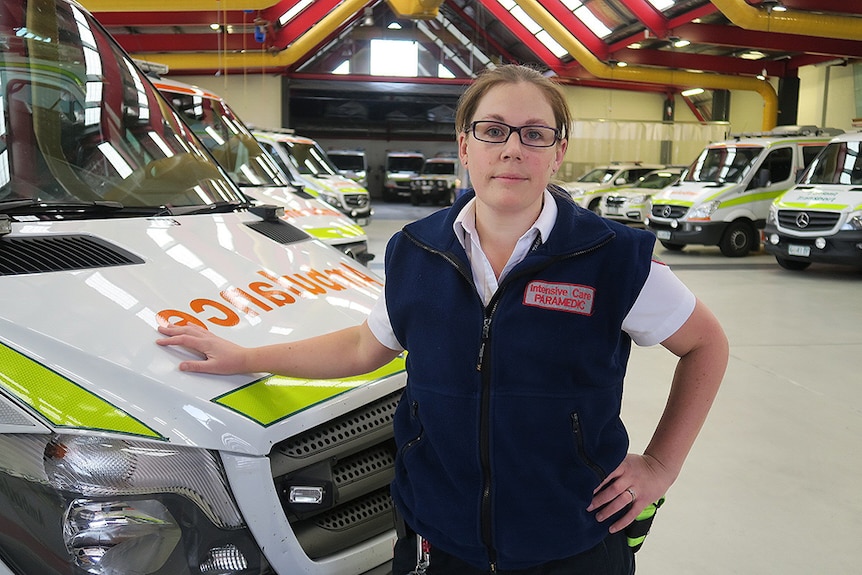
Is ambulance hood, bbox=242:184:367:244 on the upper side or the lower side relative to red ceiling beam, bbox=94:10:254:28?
lower

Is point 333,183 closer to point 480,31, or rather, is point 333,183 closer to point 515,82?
point 515,82

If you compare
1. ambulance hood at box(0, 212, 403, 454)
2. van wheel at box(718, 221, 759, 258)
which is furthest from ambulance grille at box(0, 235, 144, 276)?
van wheel at box(718, 221, 759, 258)

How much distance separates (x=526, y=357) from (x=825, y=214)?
412 inches

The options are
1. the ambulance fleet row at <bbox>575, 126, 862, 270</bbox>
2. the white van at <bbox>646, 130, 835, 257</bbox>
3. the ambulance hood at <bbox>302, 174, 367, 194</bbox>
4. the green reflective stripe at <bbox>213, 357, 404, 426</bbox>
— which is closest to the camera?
the green reflective stripe at <bbox>213, 357, 404, 426</bbox>

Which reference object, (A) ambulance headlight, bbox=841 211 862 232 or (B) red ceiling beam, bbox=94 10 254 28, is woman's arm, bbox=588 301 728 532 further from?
(B) red ceiling beam, bbox=94 10 254 28

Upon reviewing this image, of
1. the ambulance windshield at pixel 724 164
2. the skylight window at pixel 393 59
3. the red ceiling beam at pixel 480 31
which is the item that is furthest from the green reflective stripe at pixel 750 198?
the skylight window at pixel 393 59

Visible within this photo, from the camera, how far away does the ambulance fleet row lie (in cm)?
1073

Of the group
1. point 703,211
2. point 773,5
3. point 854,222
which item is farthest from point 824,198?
point 773,5

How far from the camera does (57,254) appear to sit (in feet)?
6.82

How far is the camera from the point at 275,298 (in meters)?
2.33

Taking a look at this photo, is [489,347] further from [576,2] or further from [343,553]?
[576,2]

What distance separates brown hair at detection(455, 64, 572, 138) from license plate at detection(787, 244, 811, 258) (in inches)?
405

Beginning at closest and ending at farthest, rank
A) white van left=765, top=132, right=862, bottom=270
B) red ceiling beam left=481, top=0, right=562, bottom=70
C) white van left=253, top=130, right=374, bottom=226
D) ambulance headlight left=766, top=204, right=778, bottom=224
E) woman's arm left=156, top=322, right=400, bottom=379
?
woman's arm left=156, top=322, right=400, bottom=379 → white van left=765, top=132, right=862, bottom=270 → ambulance headlight left=766, top=204, right=778, bottom=224 → white van left=253, top=130, right=374, bottom=226 → red ceiling beam left=481, top=0, right=562, bottom=70

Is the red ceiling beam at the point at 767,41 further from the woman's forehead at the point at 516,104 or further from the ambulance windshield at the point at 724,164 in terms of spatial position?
the woman's forehead at the point at 516,104
